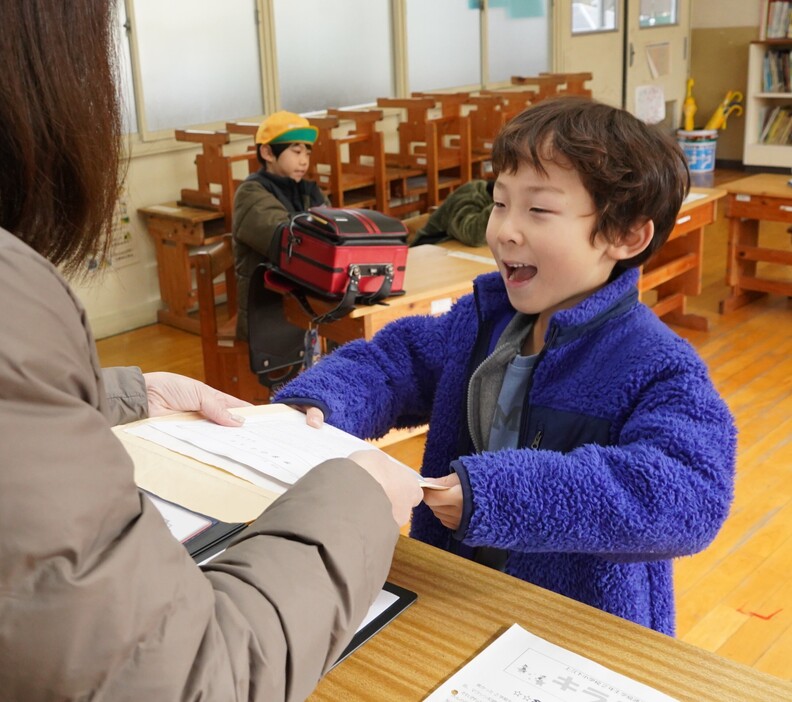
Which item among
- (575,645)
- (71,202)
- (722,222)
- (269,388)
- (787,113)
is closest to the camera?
(71,202)

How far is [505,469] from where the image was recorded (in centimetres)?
104

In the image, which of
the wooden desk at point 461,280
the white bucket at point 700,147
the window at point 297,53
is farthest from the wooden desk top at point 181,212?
the white bucket at point 700,147

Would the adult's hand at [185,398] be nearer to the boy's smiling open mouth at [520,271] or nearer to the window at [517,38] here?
the boy's smiling open mouth at [520,271]

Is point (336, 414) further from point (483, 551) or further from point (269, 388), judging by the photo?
point (269, 388)

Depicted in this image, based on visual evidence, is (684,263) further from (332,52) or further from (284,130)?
(332,52)

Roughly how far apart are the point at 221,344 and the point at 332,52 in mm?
3144

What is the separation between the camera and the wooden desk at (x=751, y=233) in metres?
4.90

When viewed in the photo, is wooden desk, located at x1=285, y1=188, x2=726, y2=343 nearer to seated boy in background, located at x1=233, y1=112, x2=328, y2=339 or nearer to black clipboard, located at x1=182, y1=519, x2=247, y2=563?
seated boy in background, located at x1=233, y1=112, x2=328, y2=339

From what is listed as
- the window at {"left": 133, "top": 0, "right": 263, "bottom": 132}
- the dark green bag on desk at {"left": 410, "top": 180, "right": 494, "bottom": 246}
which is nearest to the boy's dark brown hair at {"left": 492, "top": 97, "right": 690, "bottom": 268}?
the dark green bag on desk at {"left": 410, "top": 180, "right": 494, "bottom": 246}

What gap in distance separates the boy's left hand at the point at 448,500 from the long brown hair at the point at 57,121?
1.52ft

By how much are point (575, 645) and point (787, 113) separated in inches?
336

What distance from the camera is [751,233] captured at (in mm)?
5281

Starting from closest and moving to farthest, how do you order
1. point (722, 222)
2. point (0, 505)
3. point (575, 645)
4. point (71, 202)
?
point (0, 505), point (71, 202), point (575, 645), point (722, 222)

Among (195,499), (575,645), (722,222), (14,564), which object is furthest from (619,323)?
(722,222)
